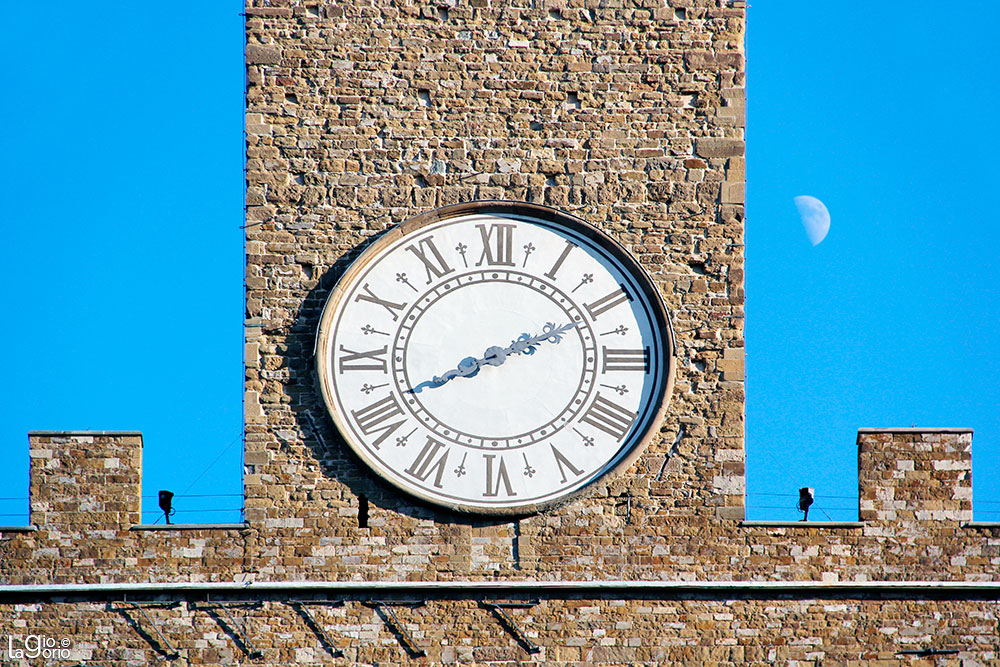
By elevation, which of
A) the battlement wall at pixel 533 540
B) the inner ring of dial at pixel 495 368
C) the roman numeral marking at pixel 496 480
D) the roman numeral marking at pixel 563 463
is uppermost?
the inner ring of dial at pixel 495 368

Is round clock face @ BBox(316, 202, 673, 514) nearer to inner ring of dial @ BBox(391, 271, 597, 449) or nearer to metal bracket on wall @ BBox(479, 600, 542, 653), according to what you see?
inner ring of dial @ BBox(391, 271, 597, 449)

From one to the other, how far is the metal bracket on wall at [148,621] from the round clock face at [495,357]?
2.16 metres

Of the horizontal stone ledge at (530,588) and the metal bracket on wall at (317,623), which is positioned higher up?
the horizontal stone ledge at (530,588)

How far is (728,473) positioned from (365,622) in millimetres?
3356

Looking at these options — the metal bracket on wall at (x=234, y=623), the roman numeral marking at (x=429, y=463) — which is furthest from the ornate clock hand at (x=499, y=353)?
the metal bracket on wall at (x=234, y=623)

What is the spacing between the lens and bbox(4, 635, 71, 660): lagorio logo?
78.8ft

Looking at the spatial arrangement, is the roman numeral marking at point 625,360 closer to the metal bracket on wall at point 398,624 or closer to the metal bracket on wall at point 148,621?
the metal bracket on wall at point 398,624

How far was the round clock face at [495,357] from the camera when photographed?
80.6ft

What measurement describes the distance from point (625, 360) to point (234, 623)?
4034 mm

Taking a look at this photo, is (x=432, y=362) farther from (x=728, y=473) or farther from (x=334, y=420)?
(x=728, y=473)

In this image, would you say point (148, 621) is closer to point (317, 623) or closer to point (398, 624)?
point (317, 623)

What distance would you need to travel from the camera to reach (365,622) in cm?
2409

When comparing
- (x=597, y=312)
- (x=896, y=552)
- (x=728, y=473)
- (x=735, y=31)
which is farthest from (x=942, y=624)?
(x=735, y=31)

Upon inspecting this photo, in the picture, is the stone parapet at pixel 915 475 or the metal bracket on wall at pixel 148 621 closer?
the metal bracket on wall at pixel 148 621
